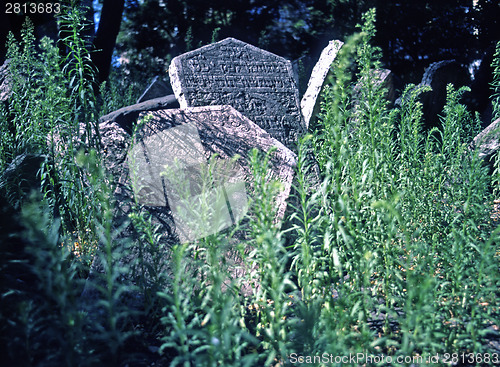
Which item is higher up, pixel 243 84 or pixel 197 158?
pixel 243 84

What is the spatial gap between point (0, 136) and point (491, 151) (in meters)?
5.88

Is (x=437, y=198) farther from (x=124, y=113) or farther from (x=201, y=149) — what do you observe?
(x=124, y=113)

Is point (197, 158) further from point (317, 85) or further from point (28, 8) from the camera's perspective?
point (28, 8)

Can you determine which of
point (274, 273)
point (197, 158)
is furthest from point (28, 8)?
point (274, 273)

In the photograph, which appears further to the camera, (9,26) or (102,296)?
(9,26)

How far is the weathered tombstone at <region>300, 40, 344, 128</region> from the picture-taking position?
6.15 meters

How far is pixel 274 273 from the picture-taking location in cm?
223

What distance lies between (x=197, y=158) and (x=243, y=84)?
1.91 m

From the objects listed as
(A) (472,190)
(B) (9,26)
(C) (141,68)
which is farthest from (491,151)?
(C) (141,68)

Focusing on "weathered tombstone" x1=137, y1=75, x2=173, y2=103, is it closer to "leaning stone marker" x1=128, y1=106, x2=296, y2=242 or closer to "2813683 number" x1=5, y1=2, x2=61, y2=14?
"2813683 number" x1=5, y1=2, x2=61, y2=14

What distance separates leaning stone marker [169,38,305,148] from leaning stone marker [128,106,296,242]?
946 millimetres

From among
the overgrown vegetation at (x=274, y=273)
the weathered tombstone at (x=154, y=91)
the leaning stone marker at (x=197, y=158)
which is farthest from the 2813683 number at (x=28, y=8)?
the leaning stone marker at (x=197, y=158)

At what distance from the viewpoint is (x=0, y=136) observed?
4.61 meters

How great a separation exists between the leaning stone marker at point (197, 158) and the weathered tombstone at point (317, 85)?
1.96m
